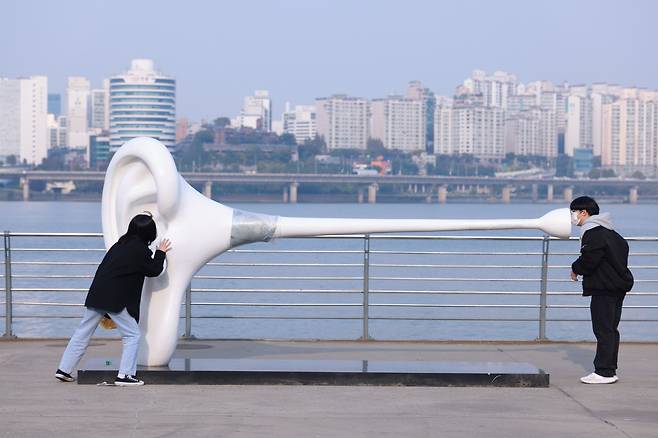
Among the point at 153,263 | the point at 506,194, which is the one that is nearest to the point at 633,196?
the point at 506,194

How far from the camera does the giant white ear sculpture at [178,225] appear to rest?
862 cm

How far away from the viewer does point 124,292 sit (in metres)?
8.27

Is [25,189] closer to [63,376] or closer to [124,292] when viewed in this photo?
[63,376]

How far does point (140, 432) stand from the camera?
6.84 m

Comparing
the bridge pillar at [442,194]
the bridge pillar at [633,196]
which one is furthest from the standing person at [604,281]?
the bridge pillar at [633,196]

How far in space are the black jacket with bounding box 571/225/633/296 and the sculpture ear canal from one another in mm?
2811

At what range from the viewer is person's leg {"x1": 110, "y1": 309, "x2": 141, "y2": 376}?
8.22 meters

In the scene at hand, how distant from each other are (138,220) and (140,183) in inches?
18.9

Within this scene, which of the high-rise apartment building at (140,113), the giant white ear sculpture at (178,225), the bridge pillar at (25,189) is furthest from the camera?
the high-rise apartment building at (140,113)

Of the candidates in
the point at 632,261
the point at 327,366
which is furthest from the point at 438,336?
the point at 632,261

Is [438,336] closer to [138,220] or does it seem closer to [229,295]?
[229,295]

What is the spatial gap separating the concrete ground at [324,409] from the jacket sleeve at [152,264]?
74 cm

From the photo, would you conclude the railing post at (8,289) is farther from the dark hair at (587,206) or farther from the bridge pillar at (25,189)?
the bridge pillar at (25,189)

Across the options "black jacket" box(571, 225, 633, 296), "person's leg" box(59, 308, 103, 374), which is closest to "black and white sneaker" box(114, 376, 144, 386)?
"person's leg" box(59, 308, 103, 374)
